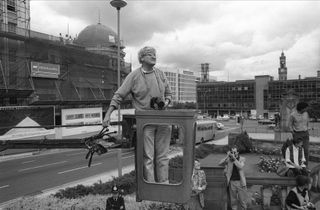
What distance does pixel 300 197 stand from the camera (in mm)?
5926

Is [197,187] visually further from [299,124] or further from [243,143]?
[243,143]

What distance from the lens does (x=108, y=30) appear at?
6281 cm

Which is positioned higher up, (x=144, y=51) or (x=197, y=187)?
(x=144, y=51)

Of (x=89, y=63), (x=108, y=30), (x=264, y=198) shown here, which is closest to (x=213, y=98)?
(x=108, y=30)

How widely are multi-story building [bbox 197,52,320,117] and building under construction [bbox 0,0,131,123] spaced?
55.6 metres

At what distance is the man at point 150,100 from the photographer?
375cm

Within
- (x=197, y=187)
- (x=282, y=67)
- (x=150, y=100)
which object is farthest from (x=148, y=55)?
(x=282, y=67)

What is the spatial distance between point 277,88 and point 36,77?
68261 mm

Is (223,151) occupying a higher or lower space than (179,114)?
lower

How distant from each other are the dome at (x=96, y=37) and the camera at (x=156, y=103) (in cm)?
5704

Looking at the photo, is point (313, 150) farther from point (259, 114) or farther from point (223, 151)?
point (259, 114)

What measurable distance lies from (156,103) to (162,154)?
687 millimetres

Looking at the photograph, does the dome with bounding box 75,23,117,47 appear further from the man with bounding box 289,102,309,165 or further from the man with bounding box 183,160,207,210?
the man with bounding box 183,160,207,210

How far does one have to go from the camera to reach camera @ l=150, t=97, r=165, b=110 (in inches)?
147
